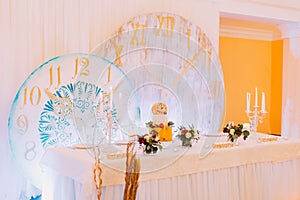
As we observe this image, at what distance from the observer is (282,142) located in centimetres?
306

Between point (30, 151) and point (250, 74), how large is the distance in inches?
197

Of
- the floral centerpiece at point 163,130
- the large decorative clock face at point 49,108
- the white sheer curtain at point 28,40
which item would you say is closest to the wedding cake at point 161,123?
the floral centerpiece at point 163,130

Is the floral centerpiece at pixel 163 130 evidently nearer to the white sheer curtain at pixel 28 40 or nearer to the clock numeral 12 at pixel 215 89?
the white sheer curtain at pixel 28 40

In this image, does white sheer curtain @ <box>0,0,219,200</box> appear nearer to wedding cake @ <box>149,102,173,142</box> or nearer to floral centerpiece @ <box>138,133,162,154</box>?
wedding cake @ <box>149,102,173,142</box>

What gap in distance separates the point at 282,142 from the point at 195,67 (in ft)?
4.49

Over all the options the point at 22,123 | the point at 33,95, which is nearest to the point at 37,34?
the point at 33,95

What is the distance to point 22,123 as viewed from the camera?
296 centimetres

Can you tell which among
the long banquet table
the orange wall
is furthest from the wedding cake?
the orange wall

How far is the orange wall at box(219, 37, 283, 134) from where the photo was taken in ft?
21.6

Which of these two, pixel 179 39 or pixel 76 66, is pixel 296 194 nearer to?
pixel 179 39

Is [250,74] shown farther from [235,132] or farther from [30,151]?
[30,151]

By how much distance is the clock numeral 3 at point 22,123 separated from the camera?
295 cm

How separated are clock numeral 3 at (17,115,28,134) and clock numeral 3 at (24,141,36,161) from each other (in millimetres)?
112

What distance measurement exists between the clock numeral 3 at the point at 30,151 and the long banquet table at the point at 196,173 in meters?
0.29
